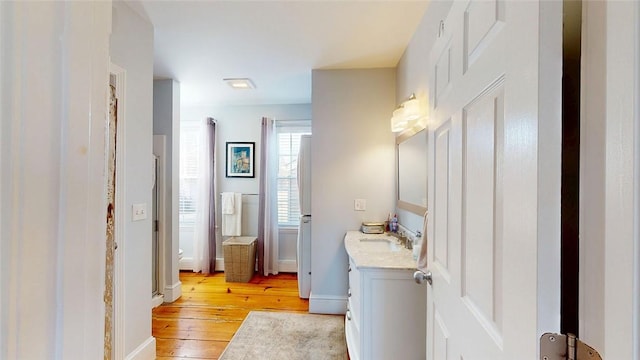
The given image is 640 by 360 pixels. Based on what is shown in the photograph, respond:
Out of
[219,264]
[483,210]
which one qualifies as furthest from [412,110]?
[219,264]

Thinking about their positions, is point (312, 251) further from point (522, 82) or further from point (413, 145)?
point (522, 82)

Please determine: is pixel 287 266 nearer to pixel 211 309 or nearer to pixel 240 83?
pixel 211 309

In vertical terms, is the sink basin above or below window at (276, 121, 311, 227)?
below

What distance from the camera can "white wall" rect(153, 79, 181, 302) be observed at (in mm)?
3254

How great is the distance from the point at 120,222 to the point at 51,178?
1.94 m

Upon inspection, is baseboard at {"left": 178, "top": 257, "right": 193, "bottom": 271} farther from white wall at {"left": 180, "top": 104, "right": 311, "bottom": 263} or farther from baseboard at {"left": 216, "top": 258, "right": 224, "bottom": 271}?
baseboard at {"left": 216, "top": 258, "right": 224, "bottom": 271}

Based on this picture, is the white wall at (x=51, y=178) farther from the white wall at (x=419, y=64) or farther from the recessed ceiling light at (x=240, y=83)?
the recessed ceiling light at (x=240, y=83)

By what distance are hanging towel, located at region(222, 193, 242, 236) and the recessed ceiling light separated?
1.47 meters

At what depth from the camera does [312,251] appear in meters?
3.00

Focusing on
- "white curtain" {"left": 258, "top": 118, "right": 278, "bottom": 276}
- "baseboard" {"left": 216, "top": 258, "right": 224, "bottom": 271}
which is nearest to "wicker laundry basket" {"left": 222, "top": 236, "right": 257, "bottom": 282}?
"white curtain" {"left": 258, "top": 118, "right": 278, "bottom": 276}

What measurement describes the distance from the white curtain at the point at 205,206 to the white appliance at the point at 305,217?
1519 mm

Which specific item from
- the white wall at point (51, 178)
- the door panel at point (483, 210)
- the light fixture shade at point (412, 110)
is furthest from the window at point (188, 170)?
the white wall at point (51, 178)

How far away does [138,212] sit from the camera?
210 cm

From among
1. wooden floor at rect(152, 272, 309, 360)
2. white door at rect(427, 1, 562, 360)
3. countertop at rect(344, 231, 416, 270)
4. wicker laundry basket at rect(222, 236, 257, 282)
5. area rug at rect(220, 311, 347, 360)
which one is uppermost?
white door at rect(427, 1, 562, 360)
